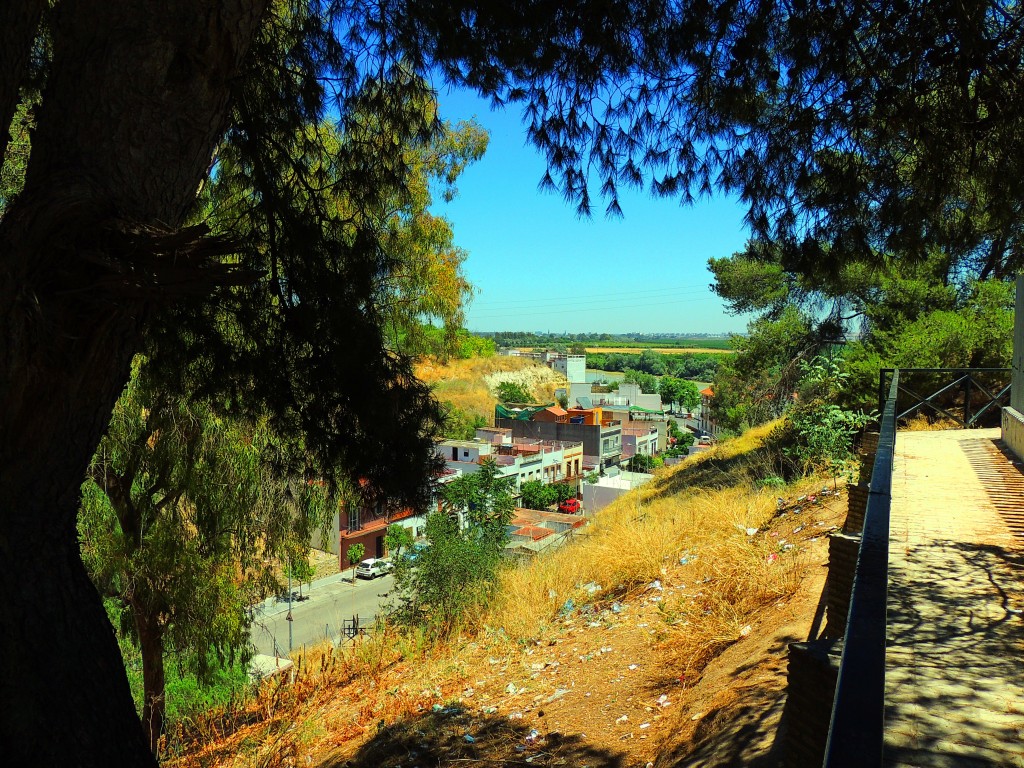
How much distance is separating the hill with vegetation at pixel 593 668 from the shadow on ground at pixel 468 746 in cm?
2

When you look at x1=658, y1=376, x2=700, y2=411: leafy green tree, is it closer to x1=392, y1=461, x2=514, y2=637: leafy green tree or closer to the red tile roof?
the red tile roof

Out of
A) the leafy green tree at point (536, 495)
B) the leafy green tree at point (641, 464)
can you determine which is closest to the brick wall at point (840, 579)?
the leafy green tree at point (536, 495)

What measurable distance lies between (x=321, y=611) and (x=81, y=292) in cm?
1958

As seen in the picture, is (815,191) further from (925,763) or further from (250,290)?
(250,290)

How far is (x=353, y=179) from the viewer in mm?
4617

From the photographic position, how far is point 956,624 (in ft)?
11.9

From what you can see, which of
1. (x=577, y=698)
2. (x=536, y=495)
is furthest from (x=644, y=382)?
(x=577, y=698)

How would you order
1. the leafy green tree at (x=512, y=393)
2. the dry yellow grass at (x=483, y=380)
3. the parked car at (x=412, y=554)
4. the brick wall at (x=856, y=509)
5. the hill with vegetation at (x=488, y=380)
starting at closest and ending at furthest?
the brick wall at (x=856, y=509) < the parked car at (x=412, y=554) < the dry yellow grass at (x=483, y=380) < the hill with vegetation at (x=488, y=380) < the leafy green tree at (x=512, y=393)

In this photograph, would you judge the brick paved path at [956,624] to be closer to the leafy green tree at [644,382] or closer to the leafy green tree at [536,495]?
the leafy green tree at [536,495]

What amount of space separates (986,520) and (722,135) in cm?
378

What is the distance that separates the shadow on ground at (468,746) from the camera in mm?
3945

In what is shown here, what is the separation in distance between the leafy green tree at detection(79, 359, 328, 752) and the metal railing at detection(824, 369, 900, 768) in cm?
619

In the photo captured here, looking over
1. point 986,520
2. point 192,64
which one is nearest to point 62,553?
point 192,64

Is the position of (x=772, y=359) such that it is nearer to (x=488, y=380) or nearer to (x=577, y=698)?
(x=577, y=698)
